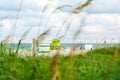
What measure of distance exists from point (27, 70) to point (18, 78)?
560 mm

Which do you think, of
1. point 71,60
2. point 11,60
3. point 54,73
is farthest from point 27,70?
point 54,73

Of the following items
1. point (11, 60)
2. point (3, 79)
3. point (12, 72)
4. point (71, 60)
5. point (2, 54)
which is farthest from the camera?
point (2, 54)

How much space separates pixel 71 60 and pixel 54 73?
143cm

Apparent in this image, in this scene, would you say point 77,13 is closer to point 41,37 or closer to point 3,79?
point 41,37

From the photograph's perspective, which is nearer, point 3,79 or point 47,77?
point 3,79

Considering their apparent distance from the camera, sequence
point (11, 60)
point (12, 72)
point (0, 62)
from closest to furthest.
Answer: point (12, 72) < point (0, 62) < point (11, 60)

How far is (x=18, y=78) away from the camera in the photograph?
5809mm

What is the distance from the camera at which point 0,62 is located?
6348 mm

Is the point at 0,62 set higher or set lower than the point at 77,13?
lower

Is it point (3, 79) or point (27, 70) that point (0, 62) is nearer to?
point (27, 70)

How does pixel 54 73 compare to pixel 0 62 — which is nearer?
pixel 54 73

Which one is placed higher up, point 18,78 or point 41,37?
point 41,37

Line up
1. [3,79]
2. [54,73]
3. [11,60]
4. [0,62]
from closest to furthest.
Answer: [54,73] → [3,79] → [0,62] → [11,60]

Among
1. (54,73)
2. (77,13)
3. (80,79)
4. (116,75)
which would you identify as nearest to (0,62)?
(80,79)
